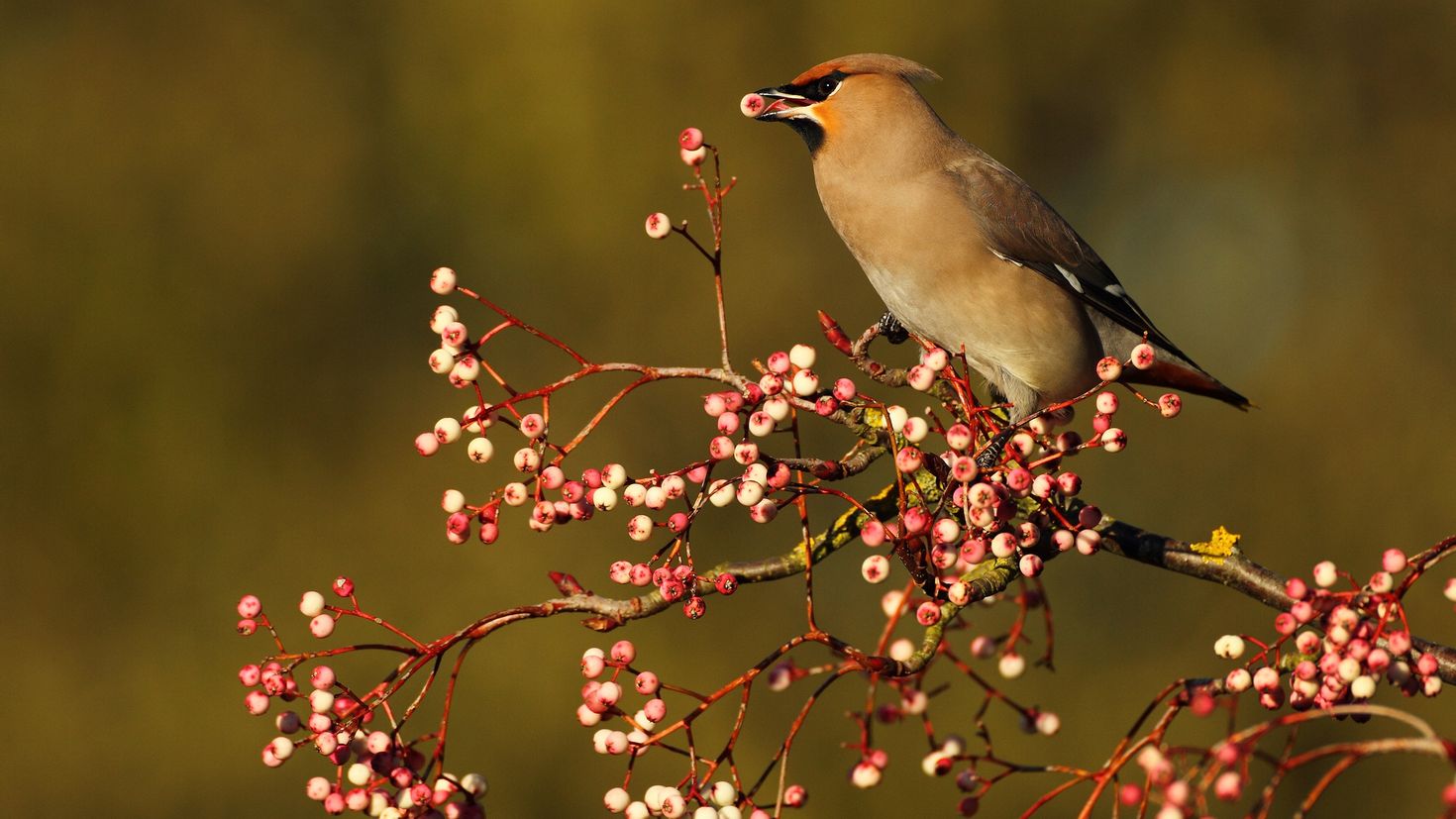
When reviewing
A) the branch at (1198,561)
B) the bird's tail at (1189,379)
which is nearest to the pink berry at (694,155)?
the branch at (1198,561)

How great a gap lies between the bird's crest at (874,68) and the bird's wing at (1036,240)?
9.2 inches

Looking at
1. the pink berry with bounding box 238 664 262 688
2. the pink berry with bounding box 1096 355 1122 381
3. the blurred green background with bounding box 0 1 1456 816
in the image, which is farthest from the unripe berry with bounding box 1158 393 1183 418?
the blurred green background with bounding box 0 1 1456 816

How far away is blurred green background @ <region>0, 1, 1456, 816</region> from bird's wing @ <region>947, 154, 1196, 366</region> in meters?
3.50

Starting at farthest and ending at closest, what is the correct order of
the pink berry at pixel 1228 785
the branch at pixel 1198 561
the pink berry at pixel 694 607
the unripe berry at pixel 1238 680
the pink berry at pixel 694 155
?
the branch at pixel 1198 561 → the pink berry at pixel 694 155 → the pink berry at pixel 694 607 → the unripe berry at pixel 1238 680 → the pink berry at pixel 1228 785

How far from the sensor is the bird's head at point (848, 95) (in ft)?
10.1

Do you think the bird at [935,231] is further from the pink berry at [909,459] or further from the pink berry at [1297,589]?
the pink berry at [1297,589]

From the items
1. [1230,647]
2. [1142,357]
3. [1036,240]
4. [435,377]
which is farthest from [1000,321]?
[435,377]

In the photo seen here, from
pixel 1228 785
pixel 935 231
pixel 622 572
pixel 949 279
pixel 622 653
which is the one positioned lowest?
pixel 1228 785

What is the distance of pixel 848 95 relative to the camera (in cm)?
308

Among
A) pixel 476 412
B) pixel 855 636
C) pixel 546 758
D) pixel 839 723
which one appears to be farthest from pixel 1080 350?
pixel 546 758

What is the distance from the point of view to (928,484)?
2.43m

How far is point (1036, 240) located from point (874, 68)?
56cm

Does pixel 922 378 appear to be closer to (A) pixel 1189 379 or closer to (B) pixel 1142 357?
(B) pixel 1142 357

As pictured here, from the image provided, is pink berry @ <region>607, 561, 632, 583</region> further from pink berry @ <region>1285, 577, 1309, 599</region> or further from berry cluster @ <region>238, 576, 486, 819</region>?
pink berry @ <region>1285, 577, 1309, 599</region>
